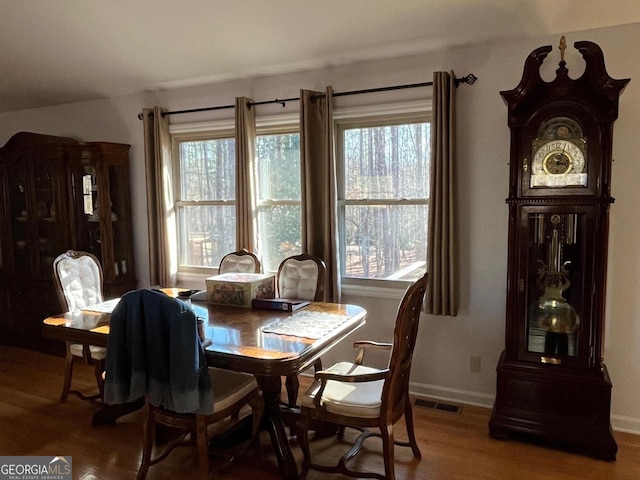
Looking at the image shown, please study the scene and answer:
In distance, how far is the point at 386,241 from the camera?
3477mm

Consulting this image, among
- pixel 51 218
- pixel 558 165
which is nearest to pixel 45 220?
pixel 51 218

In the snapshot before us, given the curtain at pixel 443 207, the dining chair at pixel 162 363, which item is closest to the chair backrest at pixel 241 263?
the curtain at pixel 443 207

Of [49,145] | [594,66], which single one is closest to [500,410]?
[594,66]

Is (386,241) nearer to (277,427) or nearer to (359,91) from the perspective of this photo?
(359,91)

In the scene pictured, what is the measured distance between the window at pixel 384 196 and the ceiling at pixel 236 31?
1.77ft

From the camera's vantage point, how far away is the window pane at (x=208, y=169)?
4059mm

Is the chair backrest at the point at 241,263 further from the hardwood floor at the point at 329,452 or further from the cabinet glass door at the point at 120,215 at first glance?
the cabinet glass door at the point at 120,215

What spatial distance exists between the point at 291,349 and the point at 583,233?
1714mm

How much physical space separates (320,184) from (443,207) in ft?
3.10

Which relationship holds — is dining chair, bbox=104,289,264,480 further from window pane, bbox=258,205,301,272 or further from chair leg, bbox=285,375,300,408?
window pane, bbox=258,205,301,272

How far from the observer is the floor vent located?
313cm

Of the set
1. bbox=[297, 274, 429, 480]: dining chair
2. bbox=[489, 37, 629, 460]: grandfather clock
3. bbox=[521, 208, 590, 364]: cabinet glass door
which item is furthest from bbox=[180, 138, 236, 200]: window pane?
bbox=[521, 208, 590, 364]: cabinet glass door

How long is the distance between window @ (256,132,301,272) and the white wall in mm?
280

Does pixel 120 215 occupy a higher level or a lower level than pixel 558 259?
higher
